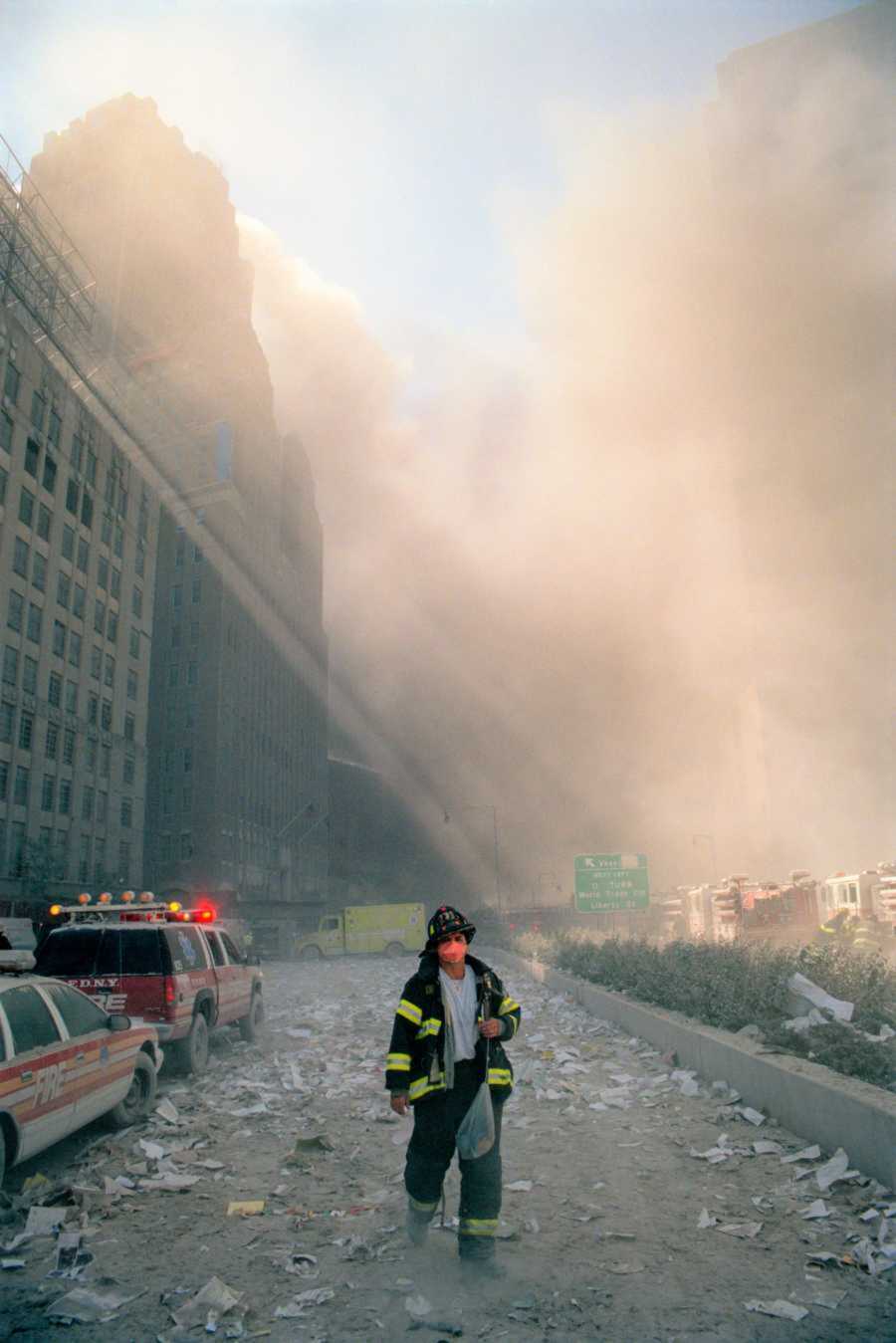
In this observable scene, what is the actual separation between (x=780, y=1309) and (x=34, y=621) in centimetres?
5473

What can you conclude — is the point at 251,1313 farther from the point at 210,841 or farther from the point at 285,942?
the point at 210,841

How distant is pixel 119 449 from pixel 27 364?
483 inches

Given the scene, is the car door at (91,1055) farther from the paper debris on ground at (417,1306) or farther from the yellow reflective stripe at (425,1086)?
the paper debris on ground at (417,1306)

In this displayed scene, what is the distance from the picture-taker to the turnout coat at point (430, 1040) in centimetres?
499

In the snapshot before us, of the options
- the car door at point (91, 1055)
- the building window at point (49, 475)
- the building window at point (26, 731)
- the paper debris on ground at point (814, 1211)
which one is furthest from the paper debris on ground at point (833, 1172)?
the building window at point (49, 475)

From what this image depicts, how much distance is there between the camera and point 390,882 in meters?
158

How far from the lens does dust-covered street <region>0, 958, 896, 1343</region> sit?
14.1 ft

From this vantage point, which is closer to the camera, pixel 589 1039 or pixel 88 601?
pixel 589 1039

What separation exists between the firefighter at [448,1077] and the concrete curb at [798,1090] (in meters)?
2.45

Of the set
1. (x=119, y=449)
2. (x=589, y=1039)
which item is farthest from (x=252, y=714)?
(x=589, y=1039)

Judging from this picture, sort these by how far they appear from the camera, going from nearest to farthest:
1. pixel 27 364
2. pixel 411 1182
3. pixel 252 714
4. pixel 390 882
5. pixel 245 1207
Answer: pixel 411 1182, pixel 245 1207, pixel 27 364, pixel 252 714, pixel 390 882

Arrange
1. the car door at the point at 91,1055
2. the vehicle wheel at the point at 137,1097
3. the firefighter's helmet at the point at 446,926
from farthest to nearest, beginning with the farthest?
the vehicle wheel at the point at 137,1097
the car door at the point at 91,1055
the firefighter's helmet at the point at 446,926

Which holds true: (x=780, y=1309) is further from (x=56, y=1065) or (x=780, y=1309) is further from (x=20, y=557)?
(x=20, y=557)

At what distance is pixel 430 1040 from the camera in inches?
197
